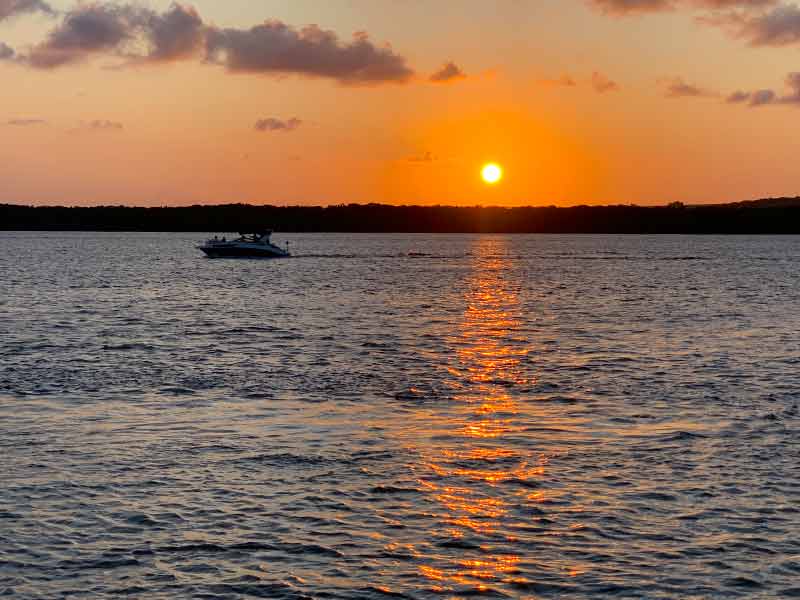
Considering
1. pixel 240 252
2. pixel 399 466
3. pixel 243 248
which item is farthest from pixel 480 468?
pixel 240 252

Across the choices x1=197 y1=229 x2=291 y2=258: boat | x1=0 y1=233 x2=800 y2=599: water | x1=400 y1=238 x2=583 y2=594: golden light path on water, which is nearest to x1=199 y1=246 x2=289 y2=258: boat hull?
x1=197 y1=229 x2=291 y2=258: boat

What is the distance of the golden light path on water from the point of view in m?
17.0

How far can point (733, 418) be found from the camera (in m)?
29.8

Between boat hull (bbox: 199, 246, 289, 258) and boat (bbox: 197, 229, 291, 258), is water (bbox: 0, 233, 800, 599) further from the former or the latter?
boat hull (bbox: 199, 246, 289, 258)

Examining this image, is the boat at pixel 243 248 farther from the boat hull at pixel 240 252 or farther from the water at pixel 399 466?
the water at pixel 399 466

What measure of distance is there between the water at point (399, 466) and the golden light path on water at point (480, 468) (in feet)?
0.27

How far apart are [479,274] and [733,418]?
11891 centimetres

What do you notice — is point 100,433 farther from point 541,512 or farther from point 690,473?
point 690,473

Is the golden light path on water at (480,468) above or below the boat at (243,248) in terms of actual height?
below

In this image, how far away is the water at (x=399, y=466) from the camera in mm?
16938

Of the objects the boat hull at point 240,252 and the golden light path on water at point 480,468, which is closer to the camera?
the golden light path on water at point 480,468

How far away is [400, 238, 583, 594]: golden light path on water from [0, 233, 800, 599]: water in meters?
0.08

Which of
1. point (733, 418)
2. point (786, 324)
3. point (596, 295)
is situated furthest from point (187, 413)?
point (596, 295)

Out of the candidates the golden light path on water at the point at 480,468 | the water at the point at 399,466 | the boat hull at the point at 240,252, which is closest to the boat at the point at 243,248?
the boat hull at the point at 240,252
